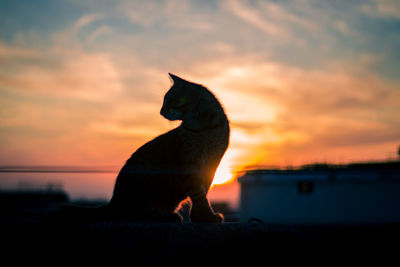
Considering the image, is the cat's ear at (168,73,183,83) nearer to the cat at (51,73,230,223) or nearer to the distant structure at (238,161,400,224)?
the cat at (51,73,230,223)

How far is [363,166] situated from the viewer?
20.3 meters

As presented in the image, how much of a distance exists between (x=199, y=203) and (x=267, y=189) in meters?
17.0

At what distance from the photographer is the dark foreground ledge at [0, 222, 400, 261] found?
229 cm

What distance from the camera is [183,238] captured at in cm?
234

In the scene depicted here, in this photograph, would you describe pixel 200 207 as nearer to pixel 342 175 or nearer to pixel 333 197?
pixel 342 175

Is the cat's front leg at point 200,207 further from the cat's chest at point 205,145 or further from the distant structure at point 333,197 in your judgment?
the distant structure at point 333,197

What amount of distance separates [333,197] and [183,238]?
729 inches

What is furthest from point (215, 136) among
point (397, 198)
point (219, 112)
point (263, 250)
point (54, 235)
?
point (397, 198)

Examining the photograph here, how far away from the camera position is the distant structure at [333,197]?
733 inches

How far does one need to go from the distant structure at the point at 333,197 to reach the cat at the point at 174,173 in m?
15.5

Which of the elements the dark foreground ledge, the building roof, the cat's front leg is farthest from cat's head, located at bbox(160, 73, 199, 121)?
the building roof

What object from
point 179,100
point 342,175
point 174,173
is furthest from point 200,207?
point 342,175

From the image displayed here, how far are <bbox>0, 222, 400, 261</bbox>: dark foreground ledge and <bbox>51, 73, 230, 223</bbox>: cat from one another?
31.0 inches

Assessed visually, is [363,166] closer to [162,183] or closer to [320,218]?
[320,218]
